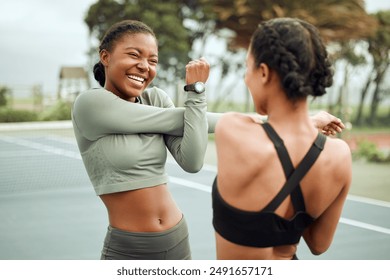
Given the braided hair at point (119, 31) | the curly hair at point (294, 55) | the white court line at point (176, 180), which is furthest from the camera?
the white court line at point (176, 180)

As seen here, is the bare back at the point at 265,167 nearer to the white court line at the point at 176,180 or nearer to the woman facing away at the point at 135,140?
the woman facing away at the point at 135,140

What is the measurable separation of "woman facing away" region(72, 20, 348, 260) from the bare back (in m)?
0.29

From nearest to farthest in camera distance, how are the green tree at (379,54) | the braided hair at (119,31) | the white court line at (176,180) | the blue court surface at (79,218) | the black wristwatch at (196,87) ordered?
the black wristwatch at (196,87) < the braided hair at (119,31) < the blue court surface at (79,218) < the white court line at (176,180) < the green tree at (379,54)

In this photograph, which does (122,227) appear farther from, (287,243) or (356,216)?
(356,216)

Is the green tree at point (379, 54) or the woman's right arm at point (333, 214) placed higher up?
the woman's right arm at point (333, 214)

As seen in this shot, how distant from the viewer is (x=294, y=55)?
1.26 metres

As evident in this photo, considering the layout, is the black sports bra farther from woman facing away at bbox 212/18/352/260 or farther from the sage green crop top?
the sage green crop top

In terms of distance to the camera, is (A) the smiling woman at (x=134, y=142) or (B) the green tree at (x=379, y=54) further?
(B) the green tree at (x=379, y=54)

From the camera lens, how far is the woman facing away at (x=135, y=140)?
164cm

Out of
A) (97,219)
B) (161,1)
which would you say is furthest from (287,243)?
(161,1)

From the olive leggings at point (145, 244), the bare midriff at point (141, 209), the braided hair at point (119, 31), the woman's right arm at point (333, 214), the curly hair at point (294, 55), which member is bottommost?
the olive leggings at point (145, 244)

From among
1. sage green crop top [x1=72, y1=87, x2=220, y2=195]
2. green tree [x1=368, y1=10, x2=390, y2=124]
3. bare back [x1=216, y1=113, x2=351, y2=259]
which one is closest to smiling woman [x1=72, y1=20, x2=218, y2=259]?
sage green crop top [x1=72, y1=87, x2=220, y2=195]

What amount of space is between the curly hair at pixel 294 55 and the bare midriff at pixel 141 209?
1.93 feet

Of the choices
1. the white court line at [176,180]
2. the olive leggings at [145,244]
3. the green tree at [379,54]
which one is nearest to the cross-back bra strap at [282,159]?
the olive leggings at [145,244]
